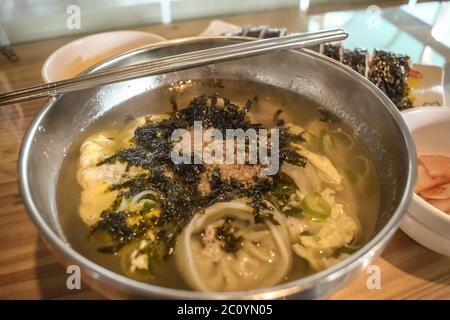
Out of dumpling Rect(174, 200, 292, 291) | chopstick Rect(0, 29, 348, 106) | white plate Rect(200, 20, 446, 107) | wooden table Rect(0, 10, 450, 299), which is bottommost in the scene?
wooden table Rect(0, 10, 450, 299)

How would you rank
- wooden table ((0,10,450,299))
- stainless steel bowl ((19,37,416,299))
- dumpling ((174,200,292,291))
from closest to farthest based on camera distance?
stainless steel bowl ((19,37,416,299)) → dumpling ((174,200,292,291)) → wooden table ((0,10,450,299))

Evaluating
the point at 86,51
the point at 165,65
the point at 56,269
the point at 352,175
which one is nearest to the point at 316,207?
the point at 352,175

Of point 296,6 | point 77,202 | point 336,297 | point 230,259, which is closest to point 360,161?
point 336,297

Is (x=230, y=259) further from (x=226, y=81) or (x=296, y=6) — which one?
(x=296, y=6)

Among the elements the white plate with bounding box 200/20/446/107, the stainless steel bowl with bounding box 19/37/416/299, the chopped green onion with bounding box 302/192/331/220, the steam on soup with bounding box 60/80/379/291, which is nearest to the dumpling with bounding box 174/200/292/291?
the steam on soup with bounding box 60/80/379/291

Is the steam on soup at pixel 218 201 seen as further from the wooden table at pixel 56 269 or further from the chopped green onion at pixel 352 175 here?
the wooden table at pixel 56 269

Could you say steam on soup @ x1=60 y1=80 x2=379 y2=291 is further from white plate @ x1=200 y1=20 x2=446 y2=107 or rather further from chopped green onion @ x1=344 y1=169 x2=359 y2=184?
white plate @ x1=200 y1=20 x2=446 y2=107
